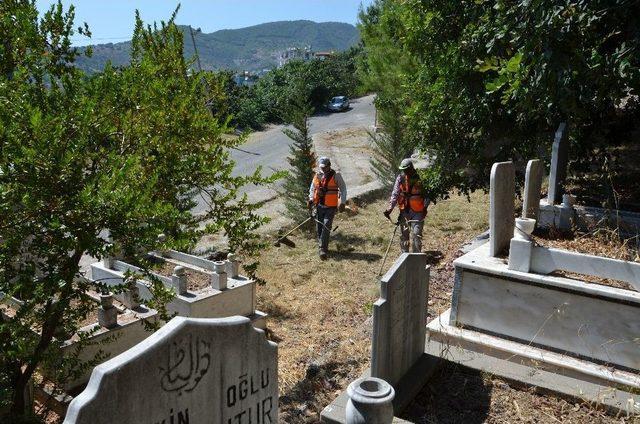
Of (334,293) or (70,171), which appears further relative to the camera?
(334,293)

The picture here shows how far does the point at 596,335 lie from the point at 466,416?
1.43 metres

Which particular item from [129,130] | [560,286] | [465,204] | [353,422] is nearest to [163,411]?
[353,422]

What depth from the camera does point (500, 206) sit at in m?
5.79

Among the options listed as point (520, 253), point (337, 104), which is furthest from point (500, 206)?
point (337, 104)

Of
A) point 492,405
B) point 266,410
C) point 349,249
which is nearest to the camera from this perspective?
point 266,410

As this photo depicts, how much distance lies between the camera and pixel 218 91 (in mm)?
8312

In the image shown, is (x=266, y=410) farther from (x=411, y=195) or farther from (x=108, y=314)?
(x=411, y=195)

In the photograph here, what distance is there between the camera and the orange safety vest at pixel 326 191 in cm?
1038

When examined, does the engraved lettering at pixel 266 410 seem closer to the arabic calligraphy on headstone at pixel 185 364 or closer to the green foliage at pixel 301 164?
the arabic calligraphy on headstone at pixel 185 364

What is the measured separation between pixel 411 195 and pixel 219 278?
366cm

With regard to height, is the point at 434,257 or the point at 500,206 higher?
the point at 500,206

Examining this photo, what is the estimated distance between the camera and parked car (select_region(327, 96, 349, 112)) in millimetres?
49062

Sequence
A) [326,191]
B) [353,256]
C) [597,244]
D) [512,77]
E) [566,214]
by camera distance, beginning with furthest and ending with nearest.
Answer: [353,256] < [326,191] < [566,214] < [512,77] < [597,244]

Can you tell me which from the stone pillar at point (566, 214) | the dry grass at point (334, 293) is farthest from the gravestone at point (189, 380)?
the stone pillar at point (566, 214)
